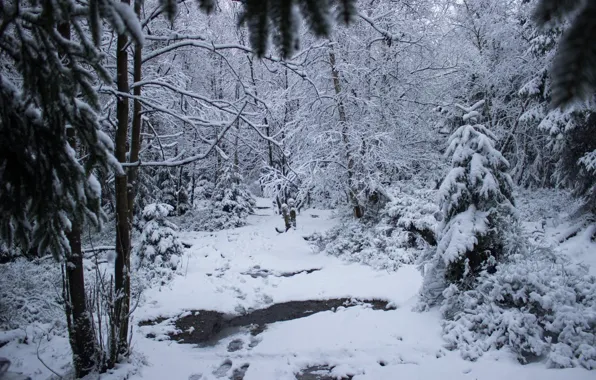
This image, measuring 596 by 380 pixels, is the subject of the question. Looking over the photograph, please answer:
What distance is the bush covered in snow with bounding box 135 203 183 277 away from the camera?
9156 millimetres

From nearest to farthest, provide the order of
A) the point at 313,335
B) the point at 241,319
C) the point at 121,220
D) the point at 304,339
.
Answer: the point at 121,220
the point at 304,339
the point at 313,335
the point at 241,319

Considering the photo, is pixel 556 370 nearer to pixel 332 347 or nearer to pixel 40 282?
pixel 332 347

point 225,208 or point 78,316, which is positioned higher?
point 225,208

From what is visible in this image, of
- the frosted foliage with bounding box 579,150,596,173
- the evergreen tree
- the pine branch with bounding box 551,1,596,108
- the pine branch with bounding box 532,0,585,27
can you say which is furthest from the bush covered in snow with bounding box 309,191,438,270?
the pine branch with bounding box 551,1,596,108

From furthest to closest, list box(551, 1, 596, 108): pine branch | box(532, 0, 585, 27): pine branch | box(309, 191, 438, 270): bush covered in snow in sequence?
box(309, 191, 438, 270): bush covered in snow < box(532, 0, 585, 27): pine branch < box(551, 1, 596, 108): pine branch

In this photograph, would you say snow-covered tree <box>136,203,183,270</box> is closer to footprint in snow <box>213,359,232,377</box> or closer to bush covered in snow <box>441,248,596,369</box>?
footprint in snow <box>213,359,232,377</box>

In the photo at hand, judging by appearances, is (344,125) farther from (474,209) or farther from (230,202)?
(230,202)

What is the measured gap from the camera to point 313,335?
5.68 metres

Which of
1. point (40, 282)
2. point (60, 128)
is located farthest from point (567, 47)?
point (40, 282)

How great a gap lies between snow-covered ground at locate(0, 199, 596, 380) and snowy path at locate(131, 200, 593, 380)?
0.01 meters

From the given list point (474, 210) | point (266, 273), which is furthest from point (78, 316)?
point (266, 273)

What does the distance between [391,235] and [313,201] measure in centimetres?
466

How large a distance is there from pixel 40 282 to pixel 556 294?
352 inches

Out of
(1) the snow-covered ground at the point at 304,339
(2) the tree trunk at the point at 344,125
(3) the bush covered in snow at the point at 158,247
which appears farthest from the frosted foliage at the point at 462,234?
(3) the bush covered in snow at the point at 158,247
